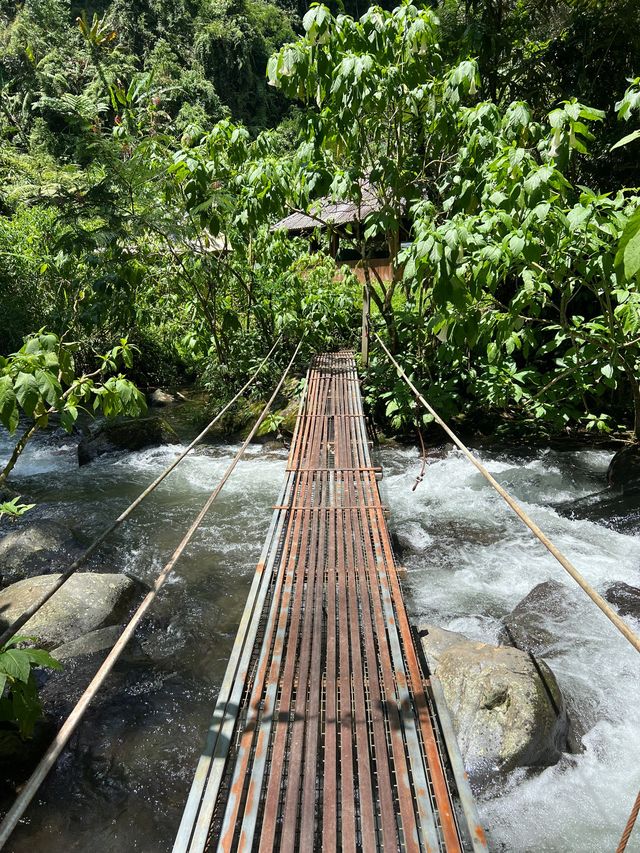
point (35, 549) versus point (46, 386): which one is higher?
point (46, 386)

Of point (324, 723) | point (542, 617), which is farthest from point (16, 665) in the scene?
point (542, 617)

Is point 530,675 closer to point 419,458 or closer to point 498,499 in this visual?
point 498,499

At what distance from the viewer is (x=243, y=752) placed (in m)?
1.51

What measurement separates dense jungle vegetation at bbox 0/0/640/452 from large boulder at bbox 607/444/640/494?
346 millimetres

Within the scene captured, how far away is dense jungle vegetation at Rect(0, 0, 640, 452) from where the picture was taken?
123 inches

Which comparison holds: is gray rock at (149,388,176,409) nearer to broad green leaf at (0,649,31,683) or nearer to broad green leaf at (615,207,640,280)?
broad green leaf at (0,649,31,683)

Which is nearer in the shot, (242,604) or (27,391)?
(27,391)

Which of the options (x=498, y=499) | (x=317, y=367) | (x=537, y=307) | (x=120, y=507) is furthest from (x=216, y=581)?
(x=317, y=367)

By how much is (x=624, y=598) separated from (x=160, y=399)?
6975 millimetres

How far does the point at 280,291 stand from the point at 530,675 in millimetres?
5293

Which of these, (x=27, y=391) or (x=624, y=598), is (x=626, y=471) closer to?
(x=624, y=598)

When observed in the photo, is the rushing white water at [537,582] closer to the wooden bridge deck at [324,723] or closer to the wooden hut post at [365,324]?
the wooden bridge deck at [324,723]

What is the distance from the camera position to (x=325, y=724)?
161cm

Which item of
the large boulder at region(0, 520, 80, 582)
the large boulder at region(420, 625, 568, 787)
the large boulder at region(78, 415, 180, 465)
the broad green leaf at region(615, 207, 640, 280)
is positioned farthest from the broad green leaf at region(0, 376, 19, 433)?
the large boulder at region(78, 415, 180, 465)
